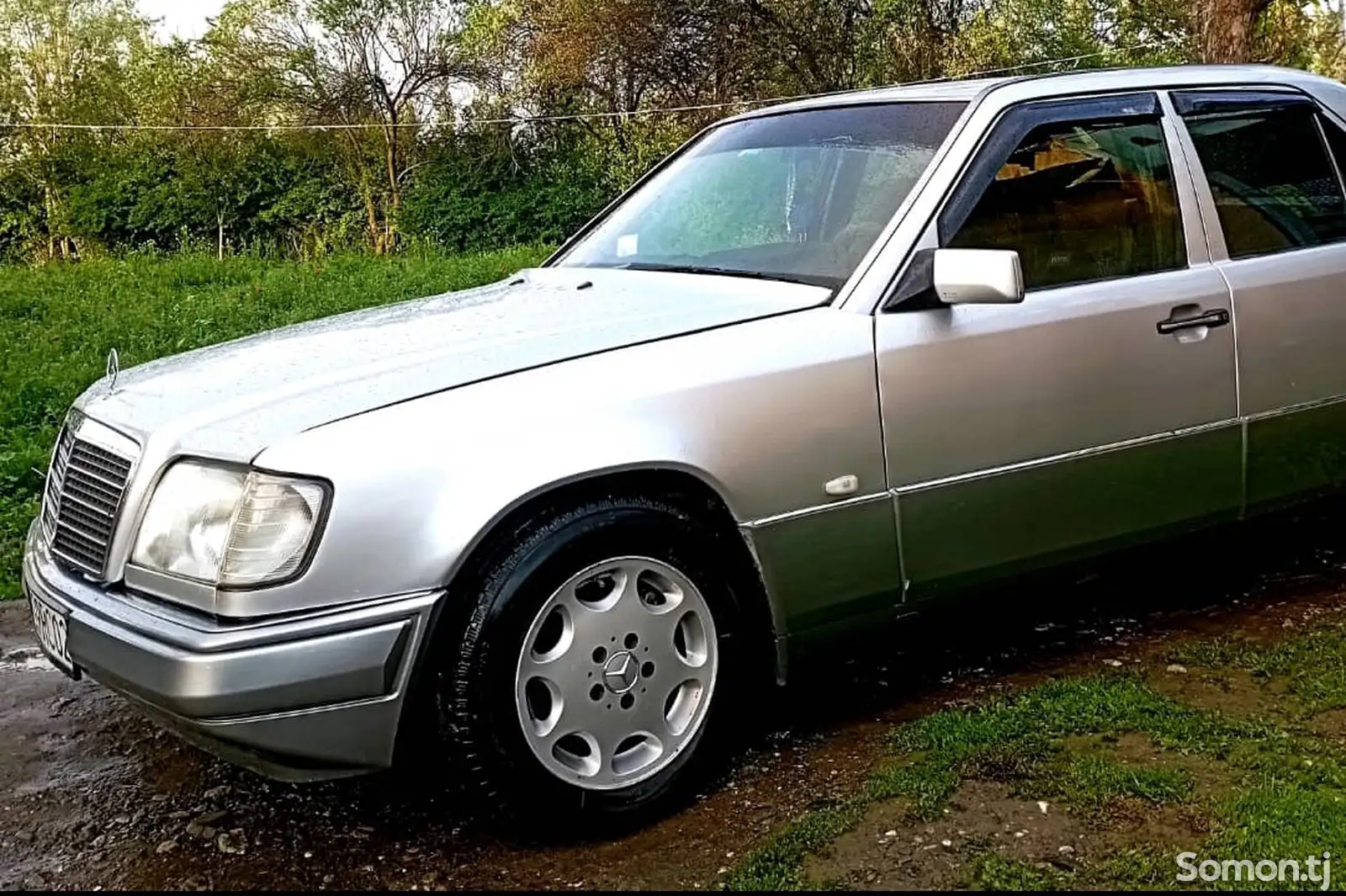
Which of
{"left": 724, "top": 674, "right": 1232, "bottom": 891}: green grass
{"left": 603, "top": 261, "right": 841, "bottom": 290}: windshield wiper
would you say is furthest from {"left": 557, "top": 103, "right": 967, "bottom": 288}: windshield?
{"left": 724, "top": 674, "right": 1232, "bottom": 891}: green grass

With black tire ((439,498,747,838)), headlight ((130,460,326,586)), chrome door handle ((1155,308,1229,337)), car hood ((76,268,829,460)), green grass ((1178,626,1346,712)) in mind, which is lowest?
green grass ((1178,626,1346,712))

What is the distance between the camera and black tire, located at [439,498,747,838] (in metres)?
2.82

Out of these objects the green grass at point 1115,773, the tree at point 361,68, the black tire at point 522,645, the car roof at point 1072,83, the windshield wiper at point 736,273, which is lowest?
the green grass at point 1115,773

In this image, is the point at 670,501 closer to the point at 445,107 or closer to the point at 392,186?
the point at 392,186

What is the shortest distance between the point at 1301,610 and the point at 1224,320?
113 cm

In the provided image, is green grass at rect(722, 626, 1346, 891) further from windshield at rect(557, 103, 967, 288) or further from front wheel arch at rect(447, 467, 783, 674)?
windshield at rect(557, 103, 967, 288)

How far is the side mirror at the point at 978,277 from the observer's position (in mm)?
3188

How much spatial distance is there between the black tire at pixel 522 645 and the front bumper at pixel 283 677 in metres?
0.12

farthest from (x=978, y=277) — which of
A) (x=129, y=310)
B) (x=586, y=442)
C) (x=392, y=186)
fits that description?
(x=392, y=186)

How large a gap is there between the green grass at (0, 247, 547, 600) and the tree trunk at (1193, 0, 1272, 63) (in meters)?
6.51

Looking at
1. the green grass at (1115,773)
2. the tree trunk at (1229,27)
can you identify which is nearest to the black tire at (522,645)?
the green grass at (1115,773)

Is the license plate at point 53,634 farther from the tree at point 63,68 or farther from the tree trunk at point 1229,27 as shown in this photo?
the tree at point 63,68

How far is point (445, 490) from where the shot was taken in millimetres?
2787

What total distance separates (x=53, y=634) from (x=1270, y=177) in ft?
12.0
